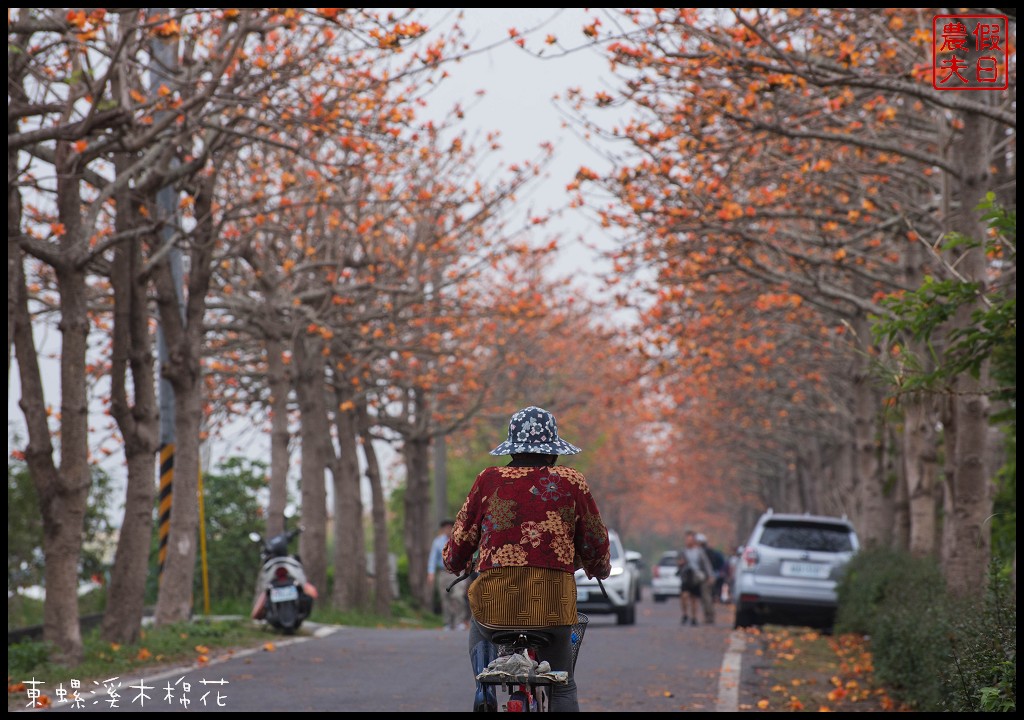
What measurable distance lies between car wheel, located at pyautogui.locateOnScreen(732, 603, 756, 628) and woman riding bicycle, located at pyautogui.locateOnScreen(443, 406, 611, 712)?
572 inches

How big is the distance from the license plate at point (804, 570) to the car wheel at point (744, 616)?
2.66 feet

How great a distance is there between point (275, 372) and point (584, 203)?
21.8 feet

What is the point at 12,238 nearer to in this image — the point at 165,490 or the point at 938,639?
the point at 165,490

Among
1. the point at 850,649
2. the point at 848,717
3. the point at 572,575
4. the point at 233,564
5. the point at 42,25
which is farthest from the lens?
the point at 233,564

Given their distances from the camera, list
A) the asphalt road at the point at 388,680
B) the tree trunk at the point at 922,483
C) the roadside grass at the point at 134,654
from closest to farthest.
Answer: the asphalt road at the point at 388,680
the roadside grass at the point at 134,654
the tree trunk at the point at 922,483

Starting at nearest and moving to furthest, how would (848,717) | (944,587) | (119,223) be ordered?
(848,717)
(944,587)
(119,223)

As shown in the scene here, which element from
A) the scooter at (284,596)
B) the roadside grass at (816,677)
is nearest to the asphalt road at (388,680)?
the roadside grass at (816,677)

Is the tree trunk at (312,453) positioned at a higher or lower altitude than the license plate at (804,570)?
higher

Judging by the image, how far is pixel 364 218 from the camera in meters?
21.2

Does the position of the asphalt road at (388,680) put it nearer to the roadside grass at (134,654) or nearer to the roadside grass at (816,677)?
the roadside grass at (134,654)

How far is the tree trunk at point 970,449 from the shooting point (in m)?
12.2

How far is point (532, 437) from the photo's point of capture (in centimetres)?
611

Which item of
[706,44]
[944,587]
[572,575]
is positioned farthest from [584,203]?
[572,575]

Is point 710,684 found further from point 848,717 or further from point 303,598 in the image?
point 303,598
